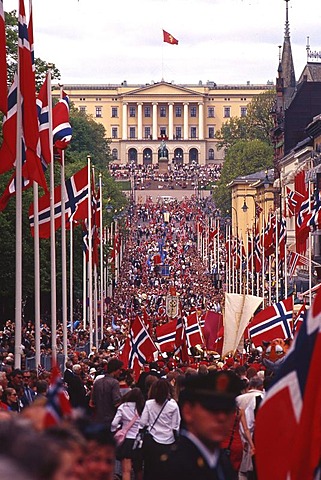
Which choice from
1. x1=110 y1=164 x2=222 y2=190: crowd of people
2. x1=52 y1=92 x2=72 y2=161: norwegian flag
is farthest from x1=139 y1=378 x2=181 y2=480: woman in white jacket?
x1=110 y1=164 x2=222 y2=190: crowd of people

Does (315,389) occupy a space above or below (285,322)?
above

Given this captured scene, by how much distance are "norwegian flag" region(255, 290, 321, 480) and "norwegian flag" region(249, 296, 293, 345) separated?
62.1 ft

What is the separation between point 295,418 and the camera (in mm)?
7805

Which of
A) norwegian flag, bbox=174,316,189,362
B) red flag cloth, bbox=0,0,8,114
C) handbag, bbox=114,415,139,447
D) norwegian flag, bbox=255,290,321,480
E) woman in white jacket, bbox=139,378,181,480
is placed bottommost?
norwegian flag, bbox=174,316,189,362

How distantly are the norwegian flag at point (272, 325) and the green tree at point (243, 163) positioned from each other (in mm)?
104118

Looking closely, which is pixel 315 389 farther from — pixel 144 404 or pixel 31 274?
pixel 31 274

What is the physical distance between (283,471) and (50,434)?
2334 millimetres

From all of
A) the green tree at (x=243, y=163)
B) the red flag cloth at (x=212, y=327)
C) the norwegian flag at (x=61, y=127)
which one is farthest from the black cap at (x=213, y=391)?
the green tree at (x=243, y=163)

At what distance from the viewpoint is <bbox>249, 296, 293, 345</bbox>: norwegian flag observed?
89.1 feet

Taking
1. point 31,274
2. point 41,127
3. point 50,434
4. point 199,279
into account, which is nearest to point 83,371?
point 41,127

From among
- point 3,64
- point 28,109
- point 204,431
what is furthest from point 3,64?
point 204,431

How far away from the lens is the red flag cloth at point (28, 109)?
2198cm

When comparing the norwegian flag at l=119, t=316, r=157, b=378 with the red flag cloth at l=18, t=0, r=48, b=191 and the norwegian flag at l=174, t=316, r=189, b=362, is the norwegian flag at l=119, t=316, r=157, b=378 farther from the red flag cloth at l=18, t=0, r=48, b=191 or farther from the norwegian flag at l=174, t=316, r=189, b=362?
the red flag cloth at l=18, t=0, r=48, b=191

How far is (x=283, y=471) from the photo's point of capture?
7641 millimetres
